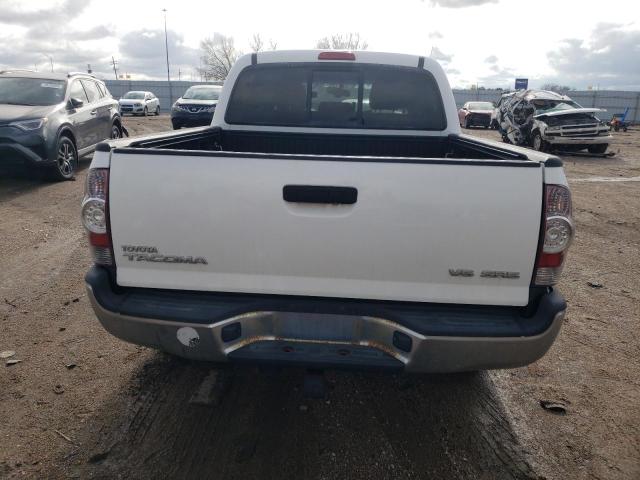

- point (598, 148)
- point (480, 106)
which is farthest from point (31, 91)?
point (480, 106)

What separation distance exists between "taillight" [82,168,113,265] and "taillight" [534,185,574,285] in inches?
80.5

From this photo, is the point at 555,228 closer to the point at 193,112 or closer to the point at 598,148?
the point at 598,148

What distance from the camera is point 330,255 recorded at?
216 centimetres

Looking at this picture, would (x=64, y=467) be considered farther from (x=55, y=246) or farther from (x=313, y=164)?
(x=55, y=246)

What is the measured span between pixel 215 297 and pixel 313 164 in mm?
837

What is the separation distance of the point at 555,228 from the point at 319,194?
1079 mm

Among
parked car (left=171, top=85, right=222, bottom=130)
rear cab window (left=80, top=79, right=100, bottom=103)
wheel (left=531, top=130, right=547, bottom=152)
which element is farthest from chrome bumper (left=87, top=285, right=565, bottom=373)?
parked car (left=171, top=85, right=222, bottom=130)

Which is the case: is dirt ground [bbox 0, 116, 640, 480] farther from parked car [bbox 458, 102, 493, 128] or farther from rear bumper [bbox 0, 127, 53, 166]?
parked car [bbox 458, 102, 493, 128]

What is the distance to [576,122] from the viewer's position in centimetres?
1475

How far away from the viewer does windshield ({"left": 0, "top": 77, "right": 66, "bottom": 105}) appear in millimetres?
8569

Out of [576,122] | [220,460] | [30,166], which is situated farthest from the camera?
[576,122]

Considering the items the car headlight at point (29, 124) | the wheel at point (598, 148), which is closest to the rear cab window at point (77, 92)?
the car headlight at point (29, 124)

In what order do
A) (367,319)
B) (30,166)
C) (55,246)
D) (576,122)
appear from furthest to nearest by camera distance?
(576,122) < (30,166) < (55,246) < (367,319)

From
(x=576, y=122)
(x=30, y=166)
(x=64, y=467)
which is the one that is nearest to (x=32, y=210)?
(x=30, y=166)
